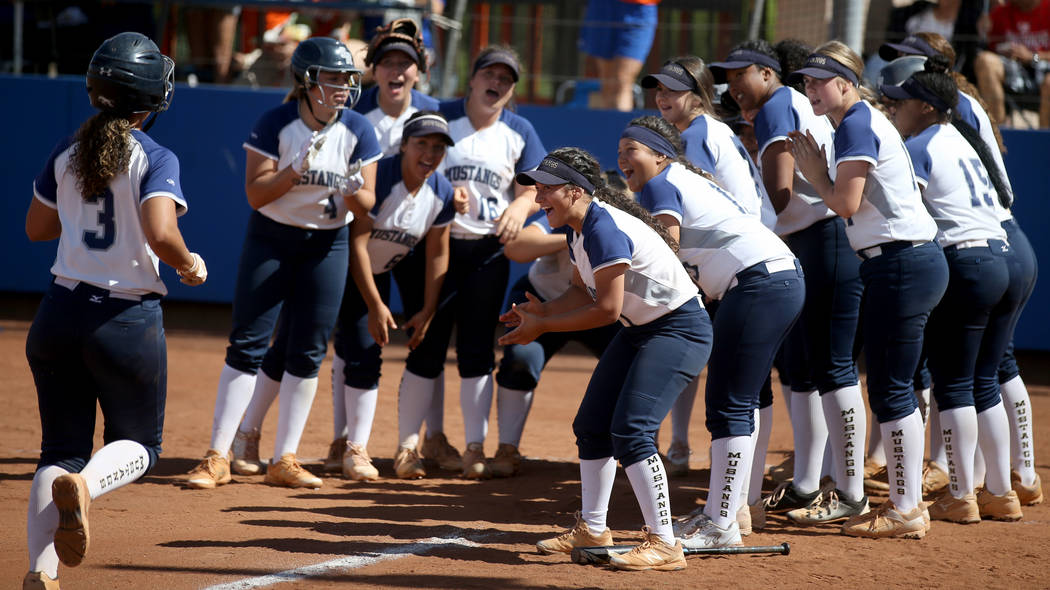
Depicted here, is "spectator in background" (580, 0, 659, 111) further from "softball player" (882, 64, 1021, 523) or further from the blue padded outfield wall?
"softball player" (882, 64, 1021, 523)

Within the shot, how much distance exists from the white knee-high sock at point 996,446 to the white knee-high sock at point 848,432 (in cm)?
69

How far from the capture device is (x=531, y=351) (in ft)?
20.2

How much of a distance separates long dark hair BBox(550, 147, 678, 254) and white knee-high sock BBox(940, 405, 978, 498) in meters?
1.85

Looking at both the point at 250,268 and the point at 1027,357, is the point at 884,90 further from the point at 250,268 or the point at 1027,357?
the point at 1027,357

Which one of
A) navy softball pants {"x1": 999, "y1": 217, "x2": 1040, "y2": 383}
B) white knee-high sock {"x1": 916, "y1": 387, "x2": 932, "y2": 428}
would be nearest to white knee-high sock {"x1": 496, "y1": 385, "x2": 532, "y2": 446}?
white knee-high sock {"x1": 916, "y1": 387, "x2": 932, "y2": 428}

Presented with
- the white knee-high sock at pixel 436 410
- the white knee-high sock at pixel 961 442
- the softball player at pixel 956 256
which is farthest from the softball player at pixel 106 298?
the white knee-high sock at pixel 961 442

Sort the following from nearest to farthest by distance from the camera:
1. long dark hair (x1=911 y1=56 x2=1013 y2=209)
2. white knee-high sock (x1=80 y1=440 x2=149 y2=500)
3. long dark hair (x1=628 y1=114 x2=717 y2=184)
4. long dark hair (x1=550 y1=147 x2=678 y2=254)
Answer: white knee-high sock (x1=80 y1=440 x2=149 y2=500) < long dark hair (x1=550 y1=147 x2=678 y2=254) < long dark hair (x1=628 y1=114 x2=717 y2=184) < long dark hair (x1=911 y1=56 x2=1013 y2=209)

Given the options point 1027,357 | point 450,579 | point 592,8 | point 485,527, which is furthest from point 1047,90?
point 450,579

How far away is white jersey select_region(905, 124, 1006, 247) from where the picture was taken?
531cm

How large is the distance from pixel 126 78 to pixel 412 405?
2.98m

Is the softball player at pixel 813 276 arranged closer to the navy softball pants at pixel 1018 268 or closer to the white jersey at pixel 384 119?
the navy softball pants at pixel 1018 268

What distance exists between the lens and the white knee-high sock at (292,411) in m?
5.88

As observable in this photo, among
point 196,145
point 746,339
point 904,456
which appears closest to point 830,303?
A: point 904,456

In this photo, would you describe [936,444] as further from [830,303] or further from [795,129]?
[795,129]
